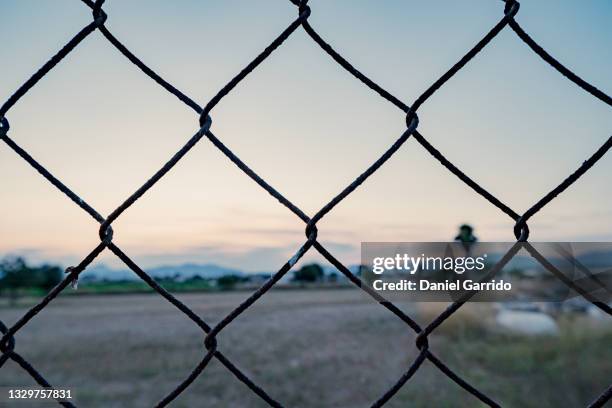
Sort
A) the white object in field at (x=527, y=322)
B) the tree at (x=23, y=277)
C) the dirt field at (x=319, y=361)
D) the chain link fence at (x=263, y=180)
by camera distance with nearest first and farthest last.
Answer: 1. the chain link fence at (x=263, y=180)
2. the dirt field at (x=319, y=361)
3. the white object in field at (x=527, y=322)
4. the tree at (x=23, y=277)

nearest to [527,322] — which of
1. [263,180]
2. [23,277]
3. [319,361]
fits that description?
[319,361]

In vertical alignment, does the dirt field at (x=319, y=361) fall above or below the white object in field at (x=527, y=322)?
below

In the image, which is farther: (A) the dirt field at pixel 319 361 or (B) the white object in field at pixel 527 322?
(B) the white object in field at pixel 527 322

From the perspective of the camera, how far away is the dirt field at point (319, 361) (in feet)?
27.2

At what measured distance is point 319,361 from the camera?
11.5 m

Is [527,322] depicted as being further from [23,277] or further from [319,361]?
[23,277]

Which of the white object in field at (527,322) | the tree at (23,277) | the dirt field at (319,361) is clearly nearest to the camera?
the dirt field at (319,361)

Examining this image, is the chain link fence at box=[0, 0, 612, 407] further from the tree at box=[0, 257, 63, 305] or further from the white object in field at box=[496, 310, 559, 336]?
the tree at box=[0, 257, 63, 305]

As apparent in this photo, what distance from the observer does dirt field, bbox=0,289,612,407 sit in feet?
27.2

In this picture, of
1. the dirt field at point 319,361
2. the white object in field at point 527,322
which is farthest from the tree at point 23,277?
the white object in field at point 527,322

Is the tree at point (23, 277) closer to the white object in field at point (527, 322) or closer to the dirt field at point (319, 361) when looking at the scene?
the dirt field at point (319, 361)

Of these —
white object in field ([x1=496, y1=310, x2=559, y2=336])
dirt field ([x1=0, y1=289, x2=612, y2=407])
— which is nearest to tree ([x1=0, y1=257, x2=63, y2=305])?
dirt field ([x1=0, y1=289, x2=612, y2=407])

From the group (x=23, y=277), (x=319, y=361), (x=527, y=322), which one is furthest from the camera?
(x=23, y=277)

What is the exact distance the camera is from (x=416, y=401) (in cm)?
804
